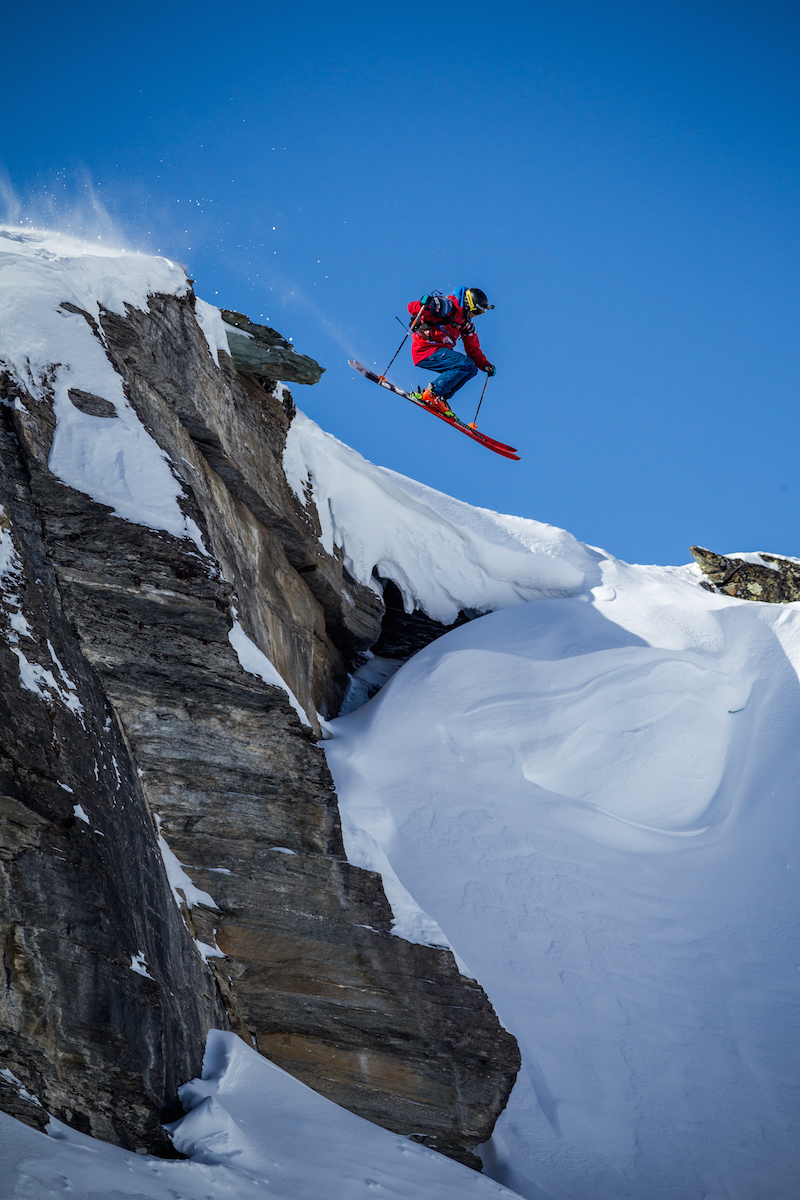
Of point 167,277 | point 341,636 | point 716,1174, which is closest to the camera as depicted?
point 716,1174

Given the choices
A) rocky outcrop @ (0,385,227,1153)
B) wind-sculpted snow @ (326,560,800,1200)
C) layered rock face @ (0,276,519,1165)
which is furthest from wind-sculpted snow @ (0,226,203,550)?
wind-sculpted snow @ (326,560,800,1200)

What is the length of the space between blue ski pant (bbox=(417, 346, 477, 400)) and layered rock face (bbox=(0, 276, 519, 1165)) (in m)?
5.48

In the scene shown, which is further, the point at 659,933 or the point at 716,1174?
the point at 659,933

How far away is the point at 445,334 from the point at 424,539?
4.49 m

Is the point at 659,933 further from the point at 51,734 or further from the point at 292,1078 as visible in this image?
the point at 51,734

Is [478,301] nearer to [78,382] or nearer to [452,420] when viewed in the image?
[452,420]

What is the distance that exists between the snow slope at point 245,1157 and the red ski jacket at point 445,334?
1105 cm

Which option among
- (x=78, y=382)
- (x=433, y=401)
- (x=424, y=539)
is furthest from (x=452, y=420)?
(x=78, y=382)

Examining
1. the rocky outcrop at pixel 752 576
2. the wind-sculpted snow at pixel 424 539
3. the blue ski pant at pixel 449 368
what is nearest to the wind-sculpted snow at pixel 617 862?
the wind-sculpted snow at pixel 424 539

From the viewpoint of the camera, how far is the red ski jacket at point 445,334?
539 inches

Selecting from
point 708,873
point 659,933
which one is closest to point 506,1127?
point 659,933

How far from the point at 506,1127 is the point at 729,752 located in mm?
7641

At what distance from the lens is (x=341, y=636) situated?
14.9m

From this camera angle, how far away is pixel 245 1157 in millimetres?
6391
